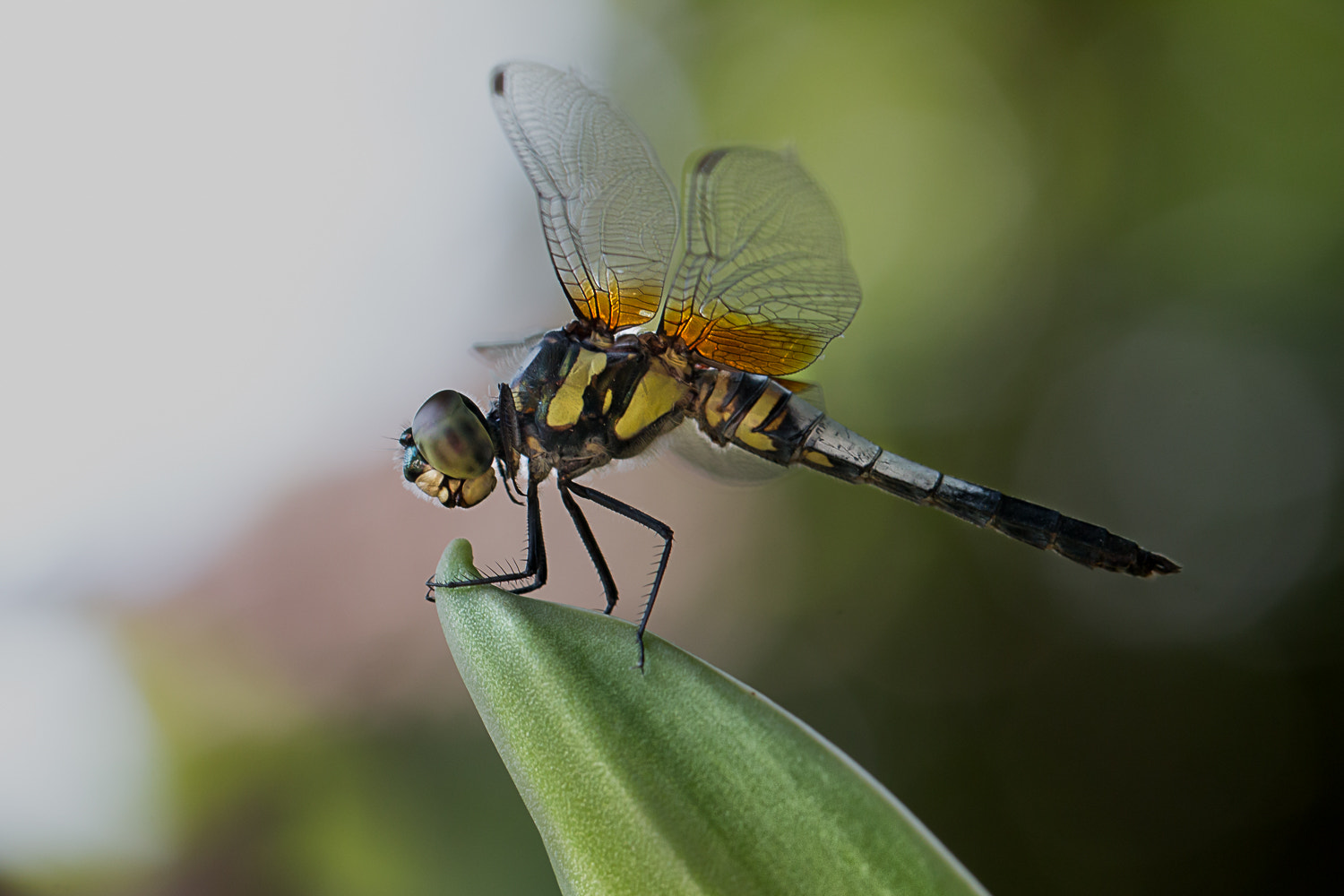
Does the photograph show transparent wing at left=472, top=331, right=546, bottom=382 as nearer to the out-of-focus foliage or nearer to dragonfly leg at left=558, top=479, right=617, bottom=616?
dragonfly leg at left=558, top=479, right=617, bottom=616

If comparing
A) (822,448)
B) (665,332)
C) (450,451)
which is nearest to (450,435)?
(450,451)

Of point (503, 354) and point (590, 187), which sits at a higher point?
point (590, 187)

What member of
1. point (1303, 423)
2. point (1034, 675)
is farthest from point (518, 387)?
point (1303, 423)

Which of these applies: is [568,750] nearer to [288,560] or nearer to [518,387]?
[518,387]

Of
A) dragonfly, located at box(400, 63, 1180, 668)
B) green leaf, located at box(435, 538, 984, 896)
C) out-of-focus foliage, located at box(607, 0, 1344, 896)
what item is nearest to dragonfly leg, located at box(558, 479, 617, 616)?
dragonfly, located at box(400, 63, 1180, 668)

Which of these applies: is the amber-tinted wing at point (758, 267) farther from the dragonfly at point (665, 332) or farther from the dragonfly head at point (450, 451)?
the dragonfly head at point (450, 451)

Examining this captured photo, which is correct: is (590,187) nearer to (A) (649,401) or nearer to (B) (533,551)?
(A) (649,401)

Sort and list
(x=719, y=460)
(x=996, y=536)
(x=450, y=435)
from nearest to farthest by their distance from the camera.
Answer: (x=450, y=435) < (x=719, y=460) < (x=996, y=536)
